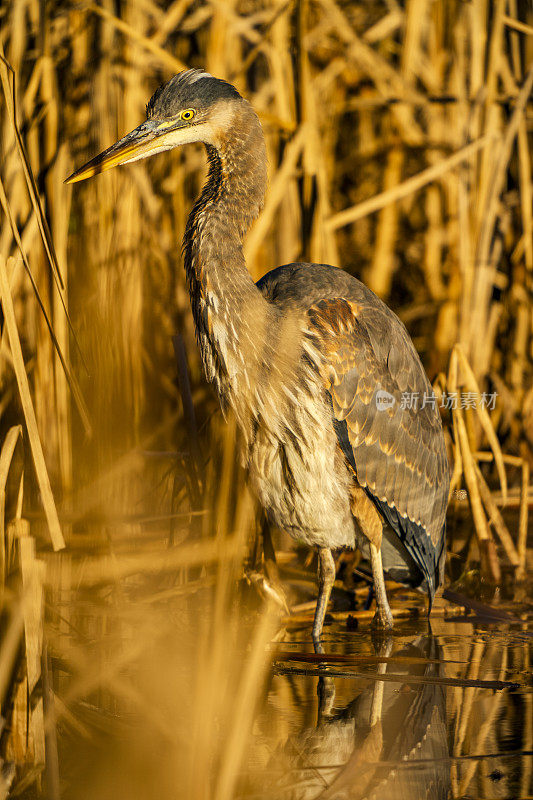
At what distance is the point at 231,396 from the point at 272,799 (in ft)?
6.18

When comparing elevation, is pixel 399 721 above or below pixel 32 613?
Result: below

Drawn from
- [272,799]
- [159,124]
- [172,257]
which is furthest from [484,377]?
[272,799]

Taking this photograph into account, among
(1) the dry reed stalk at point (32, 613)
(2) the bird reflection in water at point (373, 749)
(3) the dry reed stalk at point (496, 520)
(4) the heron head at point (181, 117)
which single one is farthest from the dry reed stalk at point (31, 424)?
(3) the dry reed stalk at point (496, 520)

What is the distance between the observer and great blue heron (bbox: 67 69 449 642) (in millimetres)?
3705

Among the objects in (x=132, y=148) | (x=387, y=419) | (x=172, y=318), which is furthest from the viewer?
(x=172, y=318)

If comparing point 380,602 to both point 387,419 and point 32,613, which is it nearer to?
point 387,419

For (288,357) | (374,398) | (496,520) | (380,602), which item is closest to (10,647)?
(288,357)

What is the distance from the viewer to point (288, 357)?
147 inches

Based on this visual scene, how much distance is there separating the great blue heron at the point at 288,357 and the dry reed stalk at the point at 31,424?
2.18ft

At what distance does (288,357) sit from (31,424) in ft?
3.60

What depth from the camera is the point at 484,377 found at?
18.1 feet
